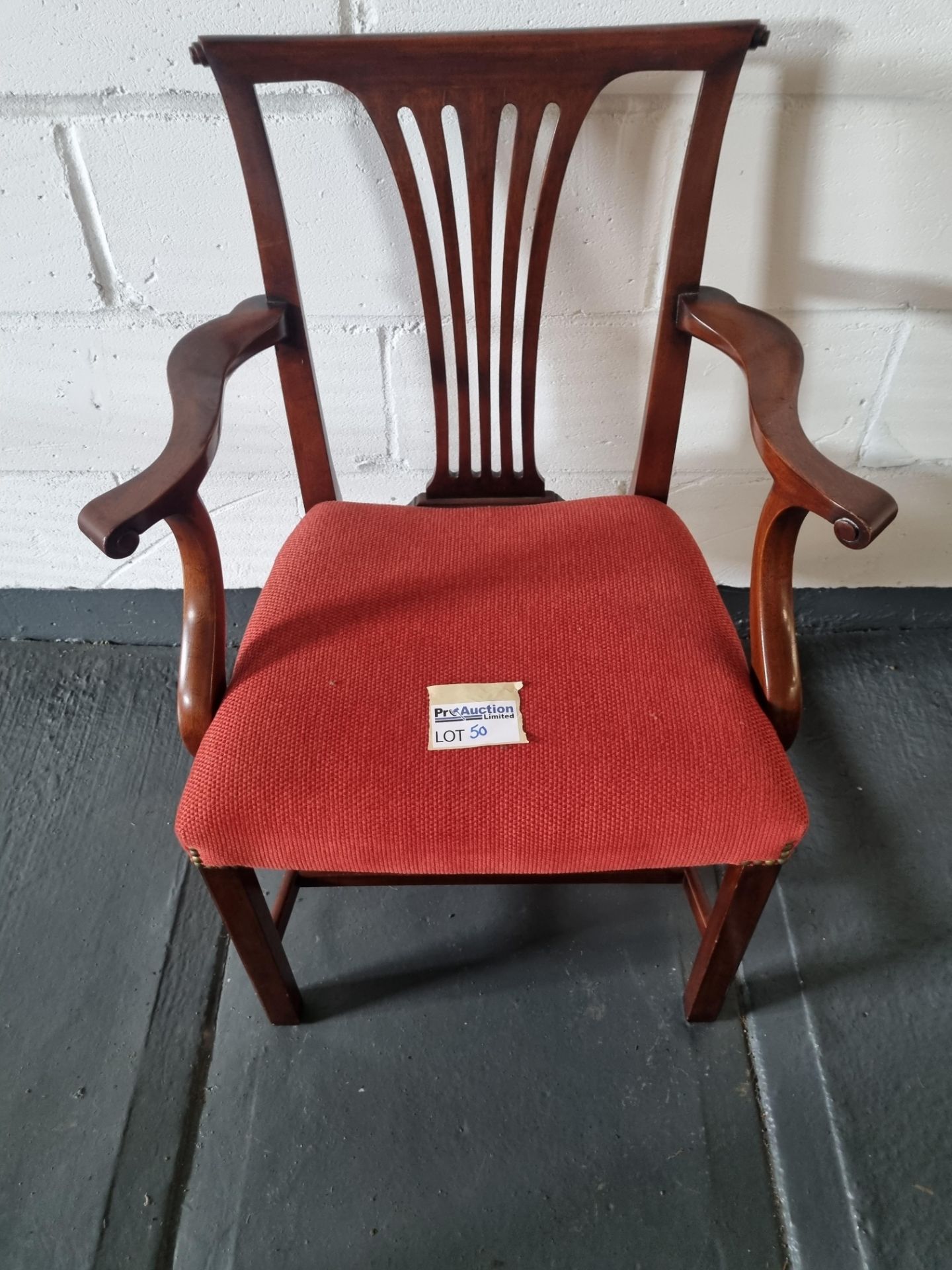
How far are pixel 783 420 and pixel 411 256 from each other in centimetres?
59

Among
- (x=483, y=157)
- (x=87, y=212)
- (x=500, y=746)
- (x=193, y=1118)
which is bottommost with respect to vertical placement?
(x=193, y=1118)

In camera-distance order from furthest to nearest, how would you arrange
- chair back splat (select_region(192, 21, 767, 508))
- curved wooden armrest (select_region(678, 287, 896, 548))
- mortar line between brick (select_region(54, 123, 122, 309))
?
mortar line between brick (select_region(54, 123, 122, 309)) < chair back splat (select_region(192, 21, 767, 508)) < curved wooden armrest (select_region(678, 287, 896, 548))

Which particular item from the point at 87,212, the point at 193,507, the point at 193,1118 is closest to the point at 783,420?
the point at 193,507

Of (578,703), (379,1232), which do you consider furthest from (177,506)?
(379,1232)

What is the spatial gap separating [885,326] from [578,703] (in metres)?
0.81

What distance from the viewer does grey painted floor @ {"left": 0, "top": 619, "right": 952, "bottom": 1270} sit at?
0.98m

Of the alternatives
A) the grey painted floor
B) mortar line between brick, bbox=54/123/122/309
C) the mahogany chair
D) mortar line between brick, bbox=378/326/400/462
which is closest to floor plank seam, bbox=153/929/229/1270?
the grey painted floor

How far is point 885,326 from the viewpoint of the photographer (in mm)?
1220

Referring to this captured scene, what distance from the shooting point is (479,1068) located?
3.64ft

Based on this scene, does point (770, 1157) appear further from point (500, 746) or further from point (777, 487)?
point (777, 487)

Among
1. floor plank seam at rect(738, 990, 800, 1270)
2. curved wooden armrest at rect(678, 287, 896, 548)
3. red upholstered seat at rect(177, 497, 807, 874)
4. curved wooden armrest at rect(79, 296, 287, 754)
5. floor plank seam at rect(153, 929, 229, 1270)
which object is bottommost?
floor plank seam at rect(153, 929, 229, 1270)

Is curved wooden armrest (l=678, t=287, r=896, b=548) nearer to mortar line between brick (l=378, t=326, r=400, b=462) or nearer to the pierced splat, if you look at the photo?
the pierced splat

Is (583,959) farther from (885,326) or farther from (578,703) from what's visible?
(885,326)

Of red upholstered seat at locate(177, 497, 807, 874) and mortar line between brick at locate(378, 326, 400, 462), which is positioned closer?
red upholstered seat at locate(177, 497, 807, 874)
